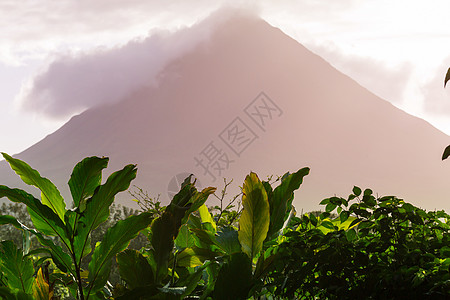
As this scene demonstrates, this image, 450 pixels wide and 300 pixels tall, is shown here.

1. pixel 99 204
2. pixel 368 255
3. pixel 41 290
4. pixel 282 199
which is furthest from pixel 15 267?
pixel 368 255

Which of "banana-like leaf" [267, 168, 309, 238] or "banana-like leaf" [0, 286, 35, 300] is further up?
"banana-like leaf" [267, 168, 309, 238]

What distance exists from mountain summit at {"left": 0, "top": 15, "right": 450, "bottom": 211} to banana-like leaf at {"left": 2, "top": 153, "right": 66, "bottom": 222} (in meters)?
137

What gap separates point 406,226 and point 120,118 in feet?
502

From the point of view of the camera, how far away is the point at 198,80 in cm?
14812

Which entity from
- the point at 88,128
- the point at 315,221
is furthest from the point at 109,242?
the point at 88,128

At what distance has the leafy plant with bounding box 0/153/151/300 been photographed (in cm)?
163

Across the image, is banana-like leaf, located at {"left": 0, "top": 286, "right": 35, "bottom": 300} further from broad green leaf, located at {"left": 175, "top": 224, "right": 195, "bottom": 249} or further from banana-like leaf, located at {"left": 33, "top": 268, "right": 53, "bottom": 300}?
broad green leaf, located at {"left": 175, "top": 224, "right": 195, "bottom": 249}

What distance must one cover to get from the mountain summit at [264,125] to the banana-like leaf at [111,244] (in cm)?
13704

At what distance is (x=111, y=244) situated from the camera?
1.70m

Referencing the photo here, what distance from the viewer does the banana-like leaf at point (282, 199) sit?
1.86 m

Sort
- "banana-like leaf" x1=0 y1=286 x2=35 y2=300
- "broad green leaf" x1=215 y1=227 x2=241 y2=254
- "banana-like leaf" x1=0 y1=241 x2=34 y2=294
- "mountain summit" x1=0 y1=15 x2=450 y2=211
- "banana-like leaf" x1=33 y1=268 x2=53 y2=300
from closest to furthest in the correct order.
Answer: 1. "banana-like leaf" x1=0 y1=286 x2=35 y2=300
2. "banana-like leaf" x1=33 y1=268 x2=53 y2=300
3. "banana-like leaf" x1=0 y1=241 x2=34 y2=294
4. "broad green leaf" x1=215 y1=227 x2=241 y2=254
5. "mountain summit" x1=0 y1=15 x2=450 y2=211

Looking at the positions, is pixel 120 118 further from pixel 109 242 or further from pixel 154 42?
pixel 109 242

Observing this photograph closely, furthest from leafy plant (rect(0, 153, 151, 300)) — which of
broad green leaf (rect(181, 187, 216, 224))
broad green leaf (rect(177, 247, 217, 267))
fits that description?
broad green leaf (rect(177, 247, 217, 267))

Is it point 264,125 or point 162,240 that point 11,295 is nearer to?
point 162,240
